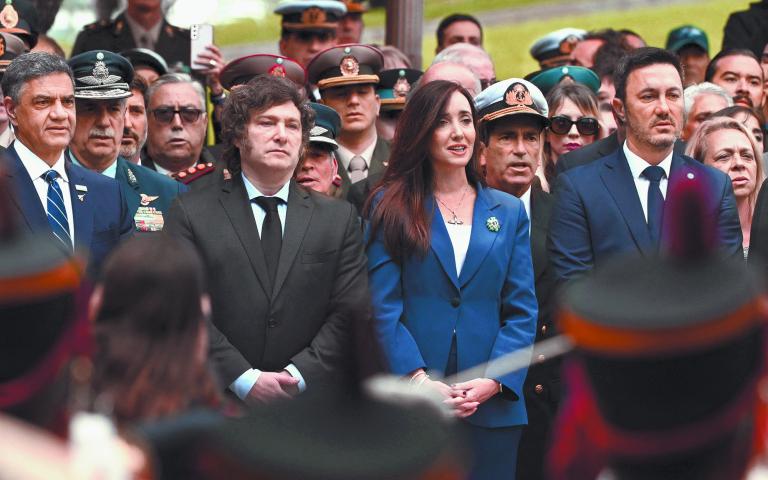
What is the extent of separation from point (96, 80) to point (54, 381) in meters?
4.27

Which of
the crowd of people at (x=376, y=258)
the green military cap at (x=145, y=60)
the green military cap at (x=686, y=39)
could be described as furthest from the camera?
the green military cap at (x=686, y=39)

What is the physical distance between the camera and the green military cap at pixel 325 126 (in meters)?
6.93

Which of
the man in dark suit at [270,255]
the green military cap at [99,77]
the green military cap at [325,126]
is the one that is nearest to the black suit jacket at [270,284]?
the man in dark suit at [270,255]

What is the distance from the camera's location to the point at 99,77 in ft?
22.9

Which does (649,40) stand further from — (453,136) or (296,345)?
(296,345)

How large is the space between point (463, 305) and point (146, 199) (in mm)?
1797

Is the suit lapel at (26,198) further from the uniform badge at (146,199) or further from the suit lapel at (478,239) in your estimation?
the suit lapel at (478,239)

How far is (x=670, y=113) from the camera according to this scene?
20.7 ft

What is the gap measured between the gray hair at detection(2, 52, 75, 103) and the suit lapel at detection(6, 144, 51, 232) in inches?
15.9

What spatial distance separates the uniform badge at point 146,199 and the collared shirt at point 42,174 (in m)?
0.64

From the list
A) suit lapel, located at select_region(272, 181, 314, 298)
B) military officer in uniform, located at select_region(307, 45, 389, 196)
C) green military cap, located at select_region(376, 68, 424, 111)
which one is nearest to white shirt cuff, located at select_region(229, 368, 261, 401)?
suit lapel, located at select_region(272, 181, 314, 298)

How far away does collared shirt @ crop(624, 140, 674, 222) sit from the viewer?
6133 millimetres

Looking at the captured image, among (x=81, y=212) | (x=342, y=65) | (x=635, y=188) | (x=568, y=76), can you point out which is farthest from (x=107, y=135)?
(x=568, y=76)

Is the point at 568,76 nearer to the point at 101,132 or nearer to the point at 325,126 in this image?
the point at 325,126
